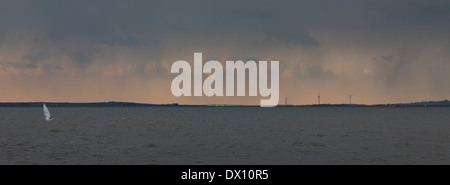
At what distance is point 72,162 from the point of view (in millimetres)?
38969

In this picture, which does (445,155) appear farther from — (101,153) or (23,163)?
(23,163)

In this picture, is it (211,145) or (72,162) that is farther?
(211,145)
